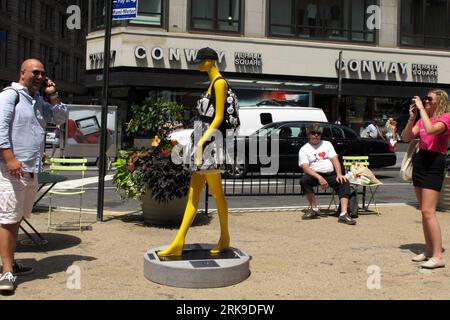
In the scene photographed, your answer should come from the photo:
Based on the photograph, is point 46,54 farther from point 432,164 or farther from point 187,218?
point 432,164

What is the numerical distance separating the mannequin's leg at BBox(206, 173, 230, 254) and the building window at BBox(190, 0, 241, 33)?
2069 centimetres

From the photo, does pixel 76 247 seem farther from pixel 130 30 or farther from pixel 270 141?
pixel 130 30

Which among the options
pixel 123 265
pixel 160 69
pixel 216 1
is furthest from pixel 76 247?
pixel 216 1

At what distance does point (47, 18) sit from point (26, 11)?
5.94m

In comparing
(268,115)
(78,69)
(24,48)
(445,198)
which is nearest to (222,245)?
(445,198)

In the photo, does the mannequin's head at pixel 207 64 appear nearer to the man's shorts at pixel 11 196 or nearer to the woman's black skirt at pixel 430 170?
the man's shorts at pixel 11 196

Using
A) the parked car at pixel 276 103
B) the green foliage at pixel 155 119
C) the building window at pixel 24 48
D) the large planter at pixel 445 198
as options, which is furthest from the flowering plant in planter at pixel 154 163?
the building window at pixel 24 48

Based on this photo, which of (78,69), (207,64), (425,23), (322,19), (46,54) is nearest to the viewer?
(207,64)

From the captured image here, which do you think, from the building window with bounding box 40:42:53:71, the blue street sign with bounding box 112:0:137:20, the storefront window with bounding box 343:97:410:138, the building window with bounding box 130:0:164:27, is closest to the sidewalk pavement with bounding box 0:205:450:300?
the blue street sign with bounding box 112:0:137:20

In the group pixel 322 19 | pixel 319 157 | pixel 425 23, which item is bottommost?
pixel 319 157

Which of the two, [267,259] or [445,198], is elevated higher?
[445,198]

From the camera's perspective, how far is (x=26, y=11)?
53000 millimetres

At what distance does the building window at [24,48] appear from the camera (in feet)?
169

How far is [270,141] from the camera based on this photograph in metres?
14.6
